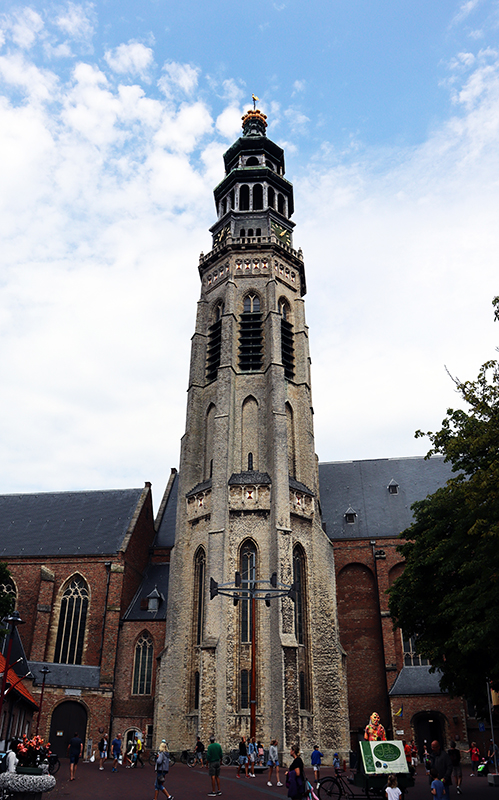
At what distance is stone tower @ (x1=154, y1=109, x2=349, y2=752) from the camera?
91.4ft

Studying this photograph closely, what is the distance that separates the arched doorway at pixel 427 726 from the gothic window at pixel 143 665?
1409cm

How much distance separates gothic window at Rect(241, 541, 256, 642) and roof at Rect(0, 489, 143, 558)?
10944 millimetres

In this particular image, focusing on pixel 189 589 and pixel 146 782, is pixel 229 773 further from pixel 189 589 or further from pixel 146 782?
pixel 189 589

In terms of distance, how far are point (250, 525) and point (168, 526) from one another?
549 inches

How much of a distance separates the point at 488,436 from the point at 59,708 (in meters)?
27.9

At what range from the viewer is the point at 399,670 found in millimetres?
34625

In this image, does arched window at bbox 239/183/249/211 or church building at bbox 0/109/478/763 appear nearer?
church building at bbox 0/109/478/763

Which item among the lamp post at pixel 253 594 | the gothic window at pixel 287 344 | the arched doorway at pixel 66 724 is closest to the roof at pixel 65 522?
the arched doorway at pixel 66 724

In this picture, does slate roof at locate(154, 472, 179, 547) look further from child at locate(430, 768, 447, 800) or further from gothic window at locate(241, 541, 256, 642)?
child at locate(430, 768, 447, 800)

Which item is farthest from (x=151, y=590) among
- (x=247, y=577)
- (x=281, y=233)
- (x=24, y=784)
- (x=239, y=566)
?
(x=24, y=784)

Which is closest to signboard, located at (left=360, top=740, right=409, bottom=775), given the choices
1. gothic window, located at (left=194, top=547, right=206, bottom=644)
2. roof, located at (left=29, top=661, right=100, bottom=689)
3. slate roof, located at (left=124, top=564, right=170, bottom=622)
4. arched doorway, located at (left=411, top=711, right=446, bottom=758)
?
gothic window, located at (left=194, top=547, right=206, bottom=644)

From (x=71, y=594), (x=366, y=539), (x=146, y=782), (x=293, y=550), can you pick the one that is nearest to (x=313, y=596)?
(x=293, y=550)

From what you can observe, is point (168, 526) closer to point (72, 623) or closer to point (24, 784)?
point (72, 623)

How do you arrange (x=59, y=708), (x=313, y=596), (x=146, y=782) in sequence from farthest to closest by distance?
(x=59, y=708)
(x=313, y=596)
(x=146, y=782)
